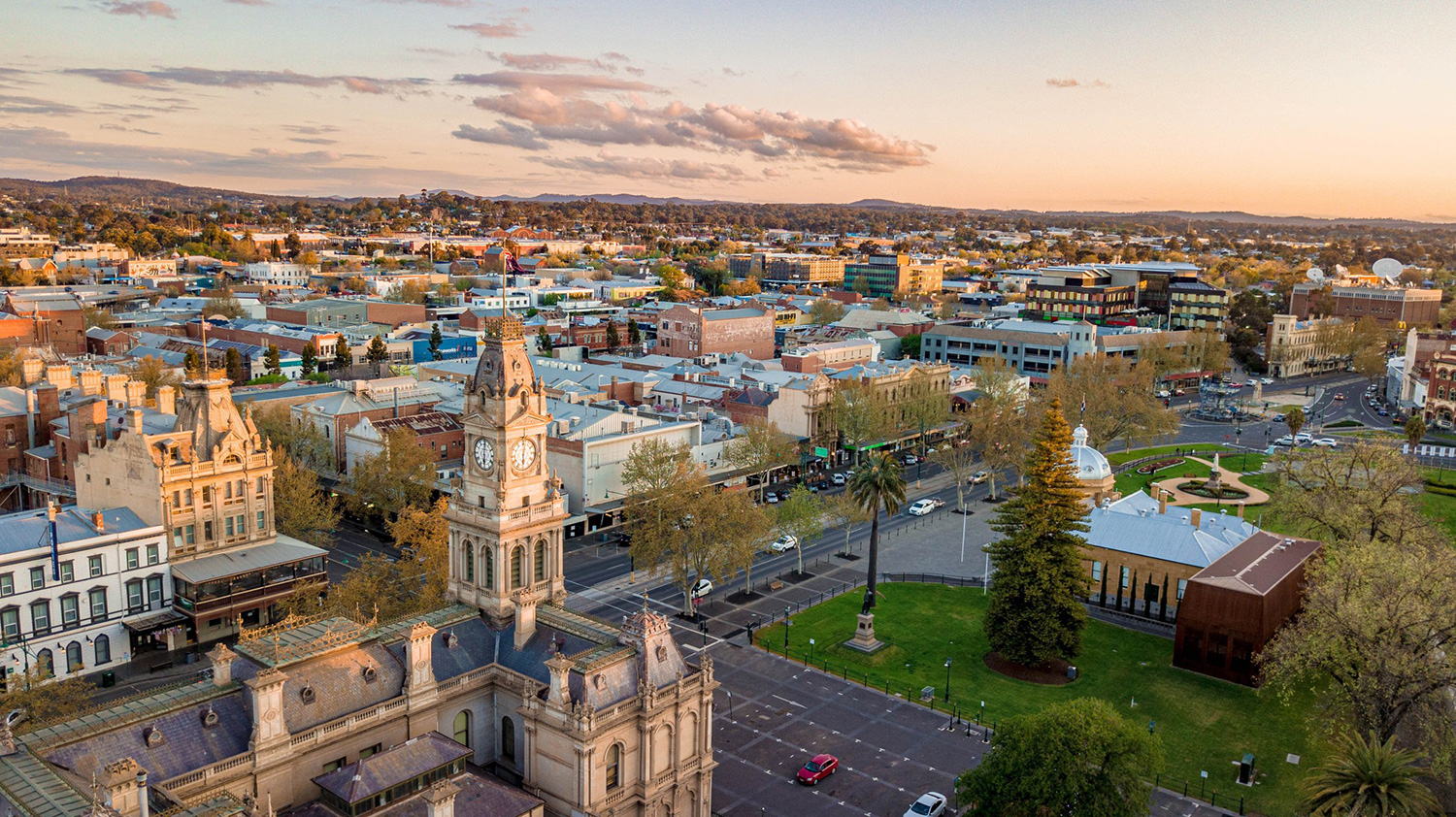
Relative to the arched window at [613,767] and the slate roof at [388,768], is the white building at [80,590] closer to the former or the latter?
the slate roof at [388,768]

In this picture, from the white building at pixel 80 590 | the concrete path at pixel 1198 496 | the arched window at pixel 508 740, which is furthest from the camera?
the concrete path at pixel 1198 496

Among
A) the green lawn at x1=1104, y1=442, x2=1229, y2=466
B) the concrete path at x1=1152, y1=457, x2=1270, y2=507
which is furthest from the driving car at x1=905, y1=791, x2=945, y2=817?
the green lawn at x1=1104, y1=442, x2=1229, y2=466

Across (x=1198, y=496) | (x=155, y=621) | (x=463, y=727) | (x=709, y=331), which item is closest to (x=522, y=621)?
(x=463, y=727)

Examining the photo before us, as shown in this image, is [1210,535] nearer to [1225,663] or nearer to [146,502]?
[1225,663]

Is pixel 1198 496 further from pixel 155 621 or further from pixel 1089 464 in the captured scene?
pixel 155 621

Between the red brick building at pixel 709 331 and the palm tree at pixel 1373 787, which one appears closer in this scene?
the palm tree at pixel 1373 787

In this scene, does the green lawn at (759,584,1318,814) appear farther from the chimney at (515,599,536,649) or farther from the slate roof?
the slate roof

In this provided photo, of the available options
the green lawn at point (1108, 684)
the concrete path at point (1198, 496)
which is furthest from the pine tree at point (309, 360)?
the concrete path at point (1198, 496)
